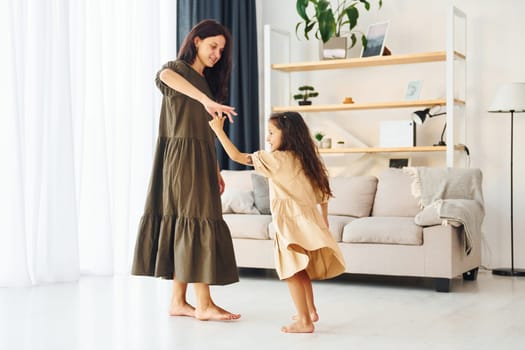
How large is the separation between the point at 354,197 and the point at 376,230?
707 mm

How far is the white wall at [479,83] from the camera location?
5438mm

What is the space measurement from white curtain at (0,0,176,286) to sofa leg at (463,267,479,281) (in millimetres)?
2261

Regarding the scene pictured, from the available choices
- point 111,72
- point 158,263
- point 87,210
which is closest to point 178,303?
point 158,263

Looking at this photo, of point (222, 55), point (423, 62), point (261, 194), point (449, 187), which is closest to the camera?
point (222, 55)

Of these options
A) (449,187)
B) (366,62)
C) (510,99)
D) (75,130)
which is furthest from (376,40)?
(75,130)

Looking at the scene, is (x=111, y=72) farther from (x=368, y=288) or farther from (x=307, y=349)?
(x=307, y=349)

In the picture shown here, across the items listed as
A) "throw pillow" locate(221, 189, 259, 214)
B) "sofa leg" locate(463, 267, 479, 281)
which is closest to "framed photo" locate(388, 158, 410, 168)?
"sofa leg" locate(463, 267, 479, 281)

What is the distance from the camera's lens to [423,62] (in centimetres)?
565

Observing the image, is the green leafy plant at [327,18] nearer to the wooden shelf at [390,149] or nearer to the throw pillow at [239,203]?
the wooden shelf at [390,149]

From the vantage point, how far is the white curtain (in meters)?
4.35

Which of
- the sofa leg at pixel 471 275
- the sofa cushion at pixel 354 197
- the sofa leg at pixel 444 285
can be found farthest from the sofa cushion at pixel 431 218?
the sofa cushion at pixel 354 197

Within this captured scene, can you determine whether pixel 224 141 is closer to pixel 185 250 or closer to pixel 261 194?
pixel 185 250

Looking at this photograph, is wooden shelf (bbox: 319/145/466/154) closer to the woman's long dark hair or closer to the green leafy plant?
the green leafy plant

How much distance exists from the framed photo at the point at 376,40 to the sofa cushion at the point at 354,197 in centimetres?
98
